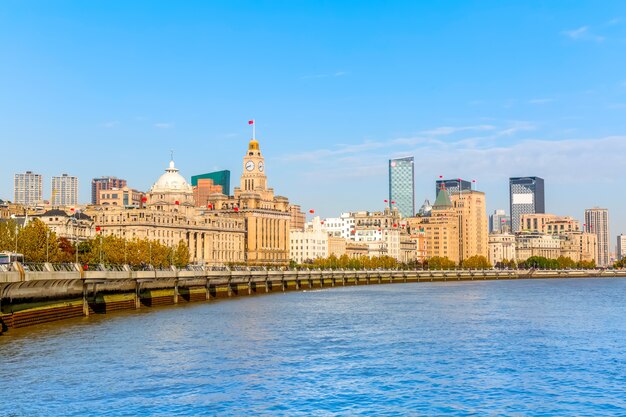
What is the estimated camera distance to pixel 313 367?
56.6m

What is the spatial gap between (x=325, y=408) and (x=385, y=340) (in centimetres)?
2815

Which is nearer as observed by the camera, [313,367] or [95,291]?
[313,367]

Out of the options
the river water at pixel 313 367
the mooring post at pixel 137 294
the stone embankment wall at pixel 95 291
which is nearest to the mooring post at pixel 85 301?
the stone embankment wall at pixel 95 291

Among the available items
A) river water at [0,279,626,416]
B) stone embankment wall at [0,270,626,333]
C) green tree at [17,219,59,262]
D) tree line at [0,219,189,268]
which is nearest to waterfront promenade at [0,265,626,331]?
stone embankment wall at [0,270,626,333]

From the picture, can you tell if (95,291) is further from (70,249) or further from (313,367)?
(70,249)

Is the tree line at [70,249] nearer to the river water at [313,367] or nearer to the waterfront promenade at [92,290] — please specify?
the waterfront promenade at [92,290]

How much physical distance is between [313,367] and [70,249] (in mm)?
126374

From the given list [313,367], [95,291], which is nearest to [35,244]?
[95,291]

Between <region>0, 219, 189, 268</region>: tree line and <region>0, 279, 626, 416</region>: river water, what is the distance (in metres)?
37.6

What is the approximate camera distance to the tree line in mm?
125938

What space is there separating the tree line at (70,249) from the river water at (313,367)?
3761 cm

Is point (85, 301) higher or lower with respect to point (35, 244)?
lower

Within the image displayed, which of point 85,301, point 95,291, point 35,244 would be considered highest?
point 35,244

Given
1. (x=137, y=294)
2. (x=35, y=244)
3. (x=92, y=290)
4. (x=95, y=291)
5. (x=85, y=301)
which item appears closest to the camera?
(x=85, y=301)
